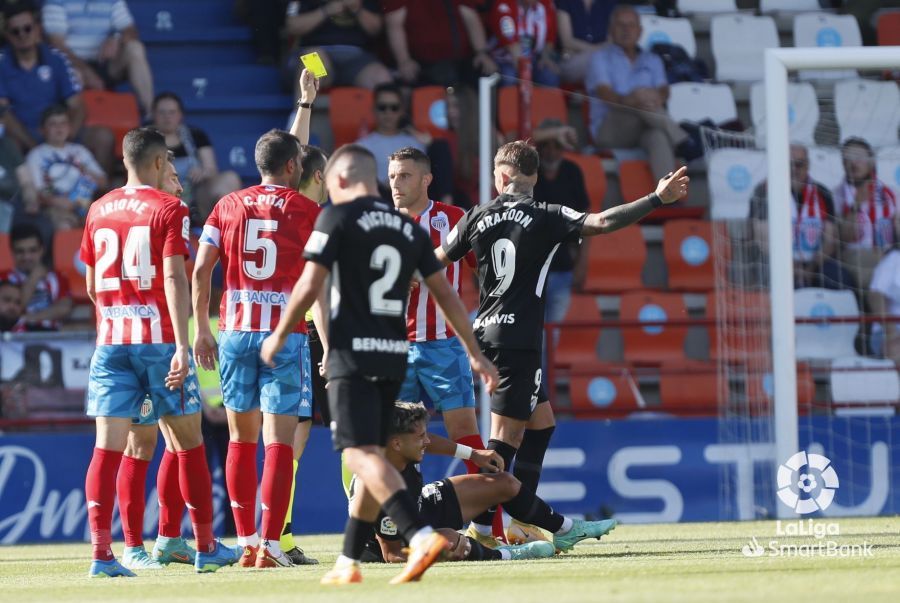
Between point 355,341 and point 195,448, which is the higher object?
point 355,341

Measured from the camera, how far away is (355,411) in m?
5.52

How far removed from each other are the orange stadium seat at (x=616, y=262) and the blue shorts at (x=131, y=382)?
6.84m

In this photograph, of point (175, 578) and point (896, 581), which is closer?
point (896, 581)

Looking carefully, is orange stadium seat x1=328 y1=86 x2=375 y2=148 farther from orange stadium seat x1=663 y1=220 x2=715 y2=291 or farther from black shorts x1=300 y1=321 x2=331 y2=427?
black shorts x1=300 y1=321 x2=331 y2=427

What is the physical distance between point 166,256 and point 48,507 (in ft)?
15.0

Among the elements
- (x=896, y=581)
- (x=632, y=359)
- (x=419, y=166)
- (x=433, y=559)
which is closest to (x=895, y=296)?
(x=632, y=359)

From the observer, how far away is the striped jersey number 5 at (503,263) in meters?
7.13

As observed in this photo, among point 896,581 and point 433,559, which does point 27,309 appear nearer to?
point 433,559

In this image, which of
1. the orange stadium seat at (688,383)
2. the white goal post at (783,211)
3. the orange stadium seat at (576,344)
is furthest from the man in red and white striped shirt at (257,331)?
the orange stadium seat at (576,344)

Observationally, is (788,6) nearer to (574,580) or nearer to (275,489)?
(275,489)

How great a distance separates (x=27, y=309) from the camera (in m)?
11.9

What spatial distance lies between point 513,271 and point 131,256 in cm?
198

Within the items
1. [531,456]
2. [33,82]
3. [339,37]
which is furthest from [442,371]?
[33,82]

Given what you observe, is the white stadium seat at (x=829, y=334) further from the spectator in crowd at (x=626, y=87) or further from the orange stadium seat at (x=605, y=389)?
the spectator in crowd at (x=626, y=87)
